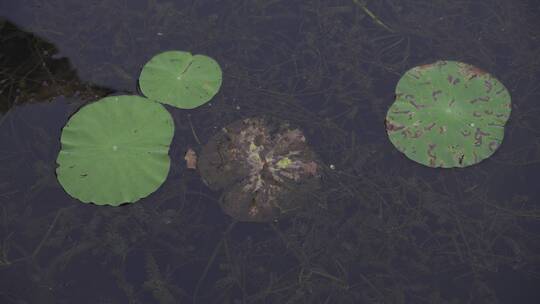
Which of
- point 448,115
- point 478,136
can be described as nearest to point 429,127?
point 448,115

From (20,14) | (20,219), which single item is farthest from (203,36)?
(20,219)

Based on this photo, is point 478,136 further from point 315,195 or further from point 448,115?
point 315,195

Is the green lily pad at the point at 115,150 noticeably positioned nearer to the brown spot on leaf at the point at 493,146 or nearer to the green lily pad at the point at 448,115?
the green lily pad at the point at 448,115

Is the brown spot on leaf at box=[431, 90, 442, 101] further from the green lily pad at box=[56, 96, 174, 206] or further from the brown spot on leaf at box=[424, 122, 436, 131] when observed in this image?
the green lily pad at box=[56, 96, 174, 206]

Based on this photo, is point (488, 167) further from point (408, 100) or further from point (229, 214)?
point (229, 214)

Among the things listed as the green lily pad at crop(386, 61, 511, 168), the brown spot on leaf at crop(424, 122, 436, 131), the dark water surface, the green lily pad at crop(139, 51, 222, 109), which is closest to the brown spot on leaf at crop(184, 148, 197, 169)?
the dark water surface

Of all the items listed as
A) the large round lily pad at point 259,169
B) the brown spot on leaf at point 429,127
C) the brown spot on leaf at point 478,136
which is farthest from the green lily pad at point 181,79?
the brown spot on leaf at point 478,136
